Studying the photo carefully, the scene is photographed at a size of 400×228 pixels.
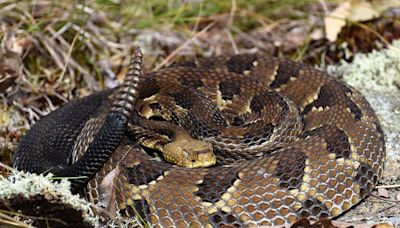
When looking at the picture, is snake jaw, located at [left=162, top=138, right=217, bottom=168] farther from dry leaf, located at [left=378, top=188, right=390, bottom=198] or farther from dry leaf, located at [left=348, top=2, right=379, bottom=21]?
dry leaf, located at [left=348, top=2, right=379, bottom=21]

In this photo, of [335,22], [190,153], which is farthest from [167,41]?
[190,153]

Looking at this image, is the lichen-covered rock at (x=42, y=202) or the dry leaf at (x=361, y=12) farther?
the dry leaf at (x=361, y=12)

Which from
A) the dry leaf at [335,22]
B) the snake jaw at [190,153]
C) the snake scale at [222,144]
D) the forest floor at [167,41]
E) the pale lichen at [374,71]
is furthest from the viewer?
the dry leaf at [335,22]

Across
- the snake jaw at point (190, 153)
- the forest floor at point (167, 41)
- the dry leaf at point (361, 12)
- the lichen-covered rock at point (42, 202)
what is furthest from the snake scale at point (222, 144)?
the dry leaf at point (361, 12)

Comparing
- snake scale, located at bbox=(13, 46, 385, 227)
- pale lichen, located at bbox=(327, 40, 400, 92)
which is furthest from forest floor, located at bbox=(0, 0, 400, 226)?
snake scale, located at bbox=(13, 46, 385, 227)

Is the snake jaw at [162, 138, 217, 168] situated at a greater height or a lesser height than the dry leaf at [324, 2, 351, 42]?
lesser

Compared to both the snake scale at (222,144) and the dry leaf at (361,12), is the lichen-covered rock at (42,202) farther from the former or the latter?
the dry leaf at (361,12)

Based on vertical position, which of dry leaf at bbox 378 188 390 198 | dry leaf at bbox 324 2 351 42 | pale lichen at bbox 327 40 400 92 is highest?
dry leaf at bbox 324 2 351 42
